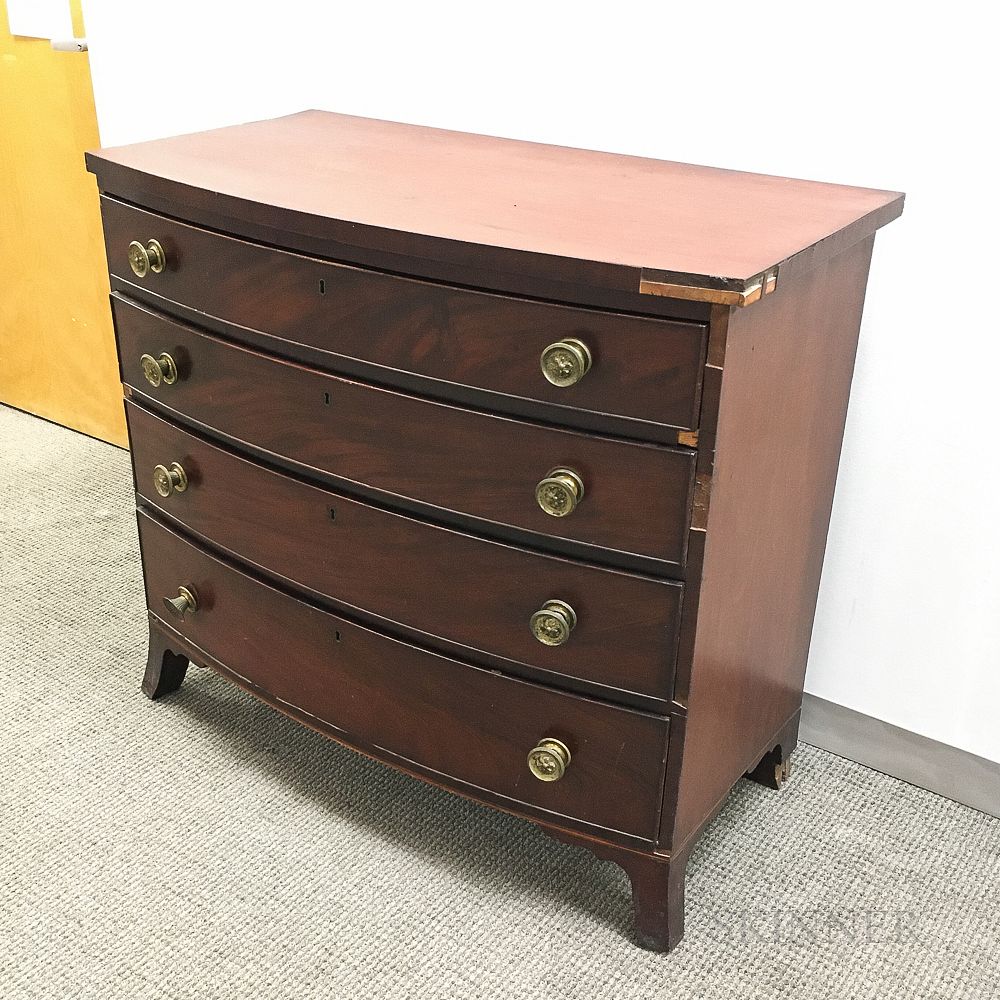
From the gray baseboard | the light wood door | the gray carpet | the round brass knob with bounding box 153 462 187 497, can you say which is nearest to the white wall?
the gray baseboard

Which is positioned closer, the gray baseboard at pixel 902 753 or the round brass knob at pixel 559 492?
the round brass knob at pixel 559 492

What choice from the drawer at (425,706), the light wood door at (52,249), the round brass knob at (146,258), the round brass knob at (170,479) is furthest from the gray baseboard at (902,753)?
the light wood door at (52,249)

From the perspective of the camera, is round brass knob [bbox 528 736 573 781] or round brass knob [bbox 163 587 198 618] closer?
round brass knob [bbox 528 736 573 781]

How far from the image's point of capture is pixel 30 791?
170cm

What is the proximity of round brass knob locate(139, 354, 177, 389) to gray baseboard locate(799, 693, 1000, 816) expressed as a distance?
1025mm

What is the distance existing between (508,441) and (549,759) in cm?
38

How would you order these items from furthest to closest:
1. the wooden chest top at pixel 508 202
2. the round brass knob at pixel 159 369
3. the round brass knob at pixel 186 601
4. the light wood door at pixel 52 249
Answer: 1. the light wood door at pixel 52 249
2. the round brass knob at pixel 186 601
3. the round brass knob at pixel 159 369
4. the wooden chest top at pixel 508 202

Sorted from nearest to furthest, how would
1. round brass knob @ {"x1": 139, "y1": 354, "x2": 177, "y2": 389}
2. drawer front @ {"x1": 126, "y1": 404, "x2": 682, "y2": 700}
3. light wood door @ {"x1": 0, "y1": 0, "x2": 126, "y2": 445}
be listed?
drawer front @ {"x1": 126, "y1": 404, "x2": 682, "y2": 700} → round brass knob @ {"x1": 139, "y1": 354, "x2": 177, "y2": 389} → light wood door @ {"x1": 0, "y1": 0, "x2": 126, "y2": 445}

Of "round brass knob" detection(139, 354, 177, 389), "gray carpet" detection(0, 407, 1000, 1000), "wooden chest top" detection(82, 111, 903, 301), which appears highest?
"wooden chest top" detection(82, 111, 903, 301)

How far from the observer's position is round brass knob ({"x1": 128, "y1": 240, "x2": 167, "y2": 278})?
146 centimetres

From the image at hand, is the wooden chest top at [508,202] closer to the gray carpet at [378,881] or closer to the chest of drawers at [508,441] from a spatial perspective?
the chest of drawers at [508,441]

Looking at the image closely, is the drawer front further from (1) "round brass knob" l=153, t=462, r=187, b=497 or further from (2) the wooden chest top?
(2) the wooden chest top

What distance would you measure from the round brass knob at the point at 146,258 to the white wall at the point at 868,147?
0.54m

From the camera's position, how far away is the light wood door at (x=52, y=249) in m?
2.45
